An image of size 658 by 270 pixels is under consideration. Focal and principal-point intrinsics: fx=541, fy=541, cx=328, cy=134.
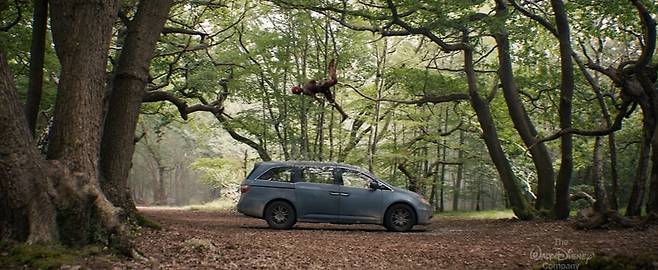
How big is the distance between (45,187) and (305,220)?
304 inches

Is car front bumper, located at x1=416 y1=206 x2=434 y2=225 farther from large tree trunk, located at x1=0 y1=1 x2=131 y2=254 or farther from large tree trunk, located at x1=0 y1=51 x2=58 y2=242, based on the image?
large tree trunk, located at x1=0 y1=51 x2=58 y2=242

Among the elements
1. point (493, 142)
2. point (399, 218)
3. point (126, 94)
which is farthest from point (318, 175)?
point (126, 94)

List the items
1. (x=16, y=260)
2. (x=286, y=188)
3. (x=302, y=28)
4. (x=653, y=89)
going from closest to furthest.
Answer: (x=16, y=260) < (x=653, y=89) < (x=286, y=188) < (x=302, y=28)

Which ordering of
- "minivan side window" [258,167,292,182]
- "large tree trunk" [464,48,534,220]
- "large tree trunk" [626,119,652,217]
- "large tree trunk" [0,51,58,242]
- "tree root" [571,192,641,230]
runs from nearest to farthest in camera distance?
"large tree trunk" [0,51,58,242] < "tree root" [571,192,641,230] < "large tree trunk" [626,119,652,217] < "minivan side window" [258,167,292,182] < "large tree trunk" [464,48,534,220]

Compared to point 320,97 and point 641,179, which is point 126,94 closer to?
point 641,179

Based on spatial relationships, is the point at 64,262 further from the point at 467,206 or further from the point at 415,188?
the point at 467,206

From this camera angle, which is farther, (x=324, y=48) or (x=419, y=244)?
(x=324, y=48)

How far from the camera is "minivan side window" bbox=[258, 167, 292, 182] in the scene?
13.2 meters

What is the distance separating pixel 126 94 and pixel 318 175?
5644mm

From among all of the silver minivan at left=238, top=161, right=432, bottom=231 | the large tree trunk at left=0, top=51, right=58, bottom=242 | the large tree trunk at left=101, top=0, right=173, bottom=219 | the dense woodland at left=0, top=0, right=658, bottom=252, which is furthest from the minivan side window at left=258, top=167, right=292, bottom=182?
the large tree trunk at left=0, top=51, right=58, bottom=242

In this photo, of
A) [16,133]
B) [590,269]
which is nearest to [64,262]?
[16,133]

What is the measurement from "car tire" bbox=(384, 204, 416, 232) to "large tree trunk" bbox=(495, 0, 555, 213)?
3.97 m

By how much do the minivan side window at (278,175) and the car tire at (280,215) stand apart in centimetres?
57

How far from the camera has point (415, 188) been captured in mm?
23766
